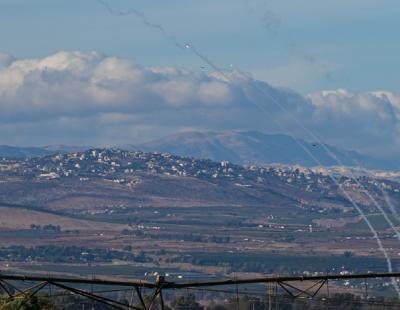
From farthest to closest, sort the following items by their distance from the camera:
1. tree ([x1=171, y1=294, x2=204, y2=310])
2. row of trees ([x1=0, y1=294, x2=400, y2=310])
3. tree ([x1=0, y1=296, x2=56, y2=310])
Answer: tree ([x1=171, y1=294, x2=204, y2=310])
row of trees ([x1=0, y1=294, x2=400, y2=310])
tree ([x1=0, y1=296, x2=56, y2=310])

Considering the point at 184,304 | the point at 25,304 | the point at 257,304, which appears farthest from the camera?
the point at 257,304

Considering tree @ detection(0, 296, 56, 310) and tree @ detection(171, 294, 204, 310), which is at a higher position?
tree @ detection(171, 294, 204, 310)

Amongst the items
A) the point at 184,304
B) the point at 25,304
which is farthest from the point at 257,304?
the point at 25,304

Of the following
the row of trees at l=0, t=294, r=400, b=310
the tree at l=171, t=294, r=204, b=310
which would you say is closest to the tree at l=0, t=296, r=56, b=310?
the row of trees at l=0, t=294, r=400, b=310

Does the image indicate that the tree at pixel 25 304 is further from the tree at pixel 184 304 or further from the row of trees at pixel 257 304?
the tree at pixel 184 304

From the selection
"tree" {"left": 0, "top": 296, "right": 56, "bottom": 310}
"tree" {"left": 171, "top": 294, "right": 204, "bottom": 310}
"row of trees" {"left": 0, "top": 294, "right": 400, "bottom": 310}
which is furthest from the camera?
"tree" {"left": 171, "top": 294, "right": 204, "bottom": 310}

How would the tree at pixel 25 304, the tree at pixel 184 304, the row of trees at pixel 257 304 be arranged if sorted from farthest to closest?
the tree at pixel 184 304 → the row of trees at pixel 257 304 → the tree at pixel 25 304

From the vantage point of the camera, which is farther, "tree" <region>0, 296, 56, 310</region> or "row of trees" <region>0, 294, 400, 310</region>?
"row of trees" <region>0, 294, 400, 310</region>

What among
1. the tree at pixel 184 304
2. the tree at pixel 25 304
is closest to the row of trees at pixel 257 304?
the tree at pixel 184 304

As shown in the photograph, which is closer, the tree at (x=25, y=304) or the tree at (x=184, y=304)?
the tree at (x=25, y=304)

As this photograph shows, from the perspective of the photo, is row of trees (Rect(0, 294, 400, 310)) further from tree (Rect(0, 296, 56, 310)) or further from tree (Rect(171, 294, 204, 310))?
tree (Rect(0, 296, 56, 310))

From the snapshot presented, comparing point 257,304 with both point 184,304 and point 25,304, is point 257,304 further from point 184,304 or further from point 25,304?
point 25,304

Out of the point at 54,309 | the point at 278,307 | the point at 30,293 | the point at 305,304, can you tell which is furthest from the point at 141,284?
the point at 305,304

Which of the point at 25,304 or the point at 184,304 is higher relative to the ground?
the point at 184,304
